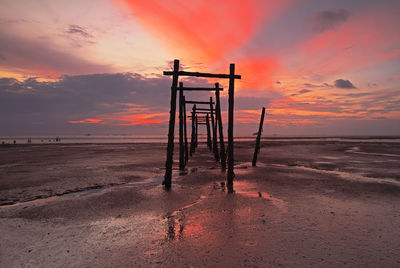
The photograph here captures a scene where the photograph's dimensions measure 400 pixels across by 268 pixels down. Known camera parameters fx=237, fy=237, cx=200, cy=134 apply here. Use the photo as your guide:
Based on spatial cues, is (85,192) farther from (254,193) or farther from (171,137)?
(254,193)

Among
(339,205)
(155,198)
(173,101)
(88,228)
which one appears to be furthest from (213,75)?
(88,228)

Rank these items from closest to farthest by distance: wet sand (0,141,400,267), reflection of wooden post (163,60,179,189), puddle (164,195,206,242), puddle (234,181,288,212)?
wet sand (0,141,400,267) < puddle (164,195,206,242) < puddle (234,181,288,212) < reflection of wooden post (163,60,179,189)

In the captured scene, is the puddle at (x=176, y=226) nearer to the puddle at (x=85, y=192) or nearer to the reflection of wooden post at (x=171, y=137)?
the reflection of wooden post at (x=171, y=137)

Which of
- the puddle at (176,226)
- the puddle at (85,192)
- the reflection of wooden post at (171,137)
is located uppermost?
the reflection of wooden post at (171,137)

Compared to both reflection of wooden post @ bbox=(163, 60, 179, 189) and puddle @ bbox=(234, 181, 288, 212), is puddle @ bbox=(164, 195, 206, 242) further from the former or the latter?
reflection of wooden post @ bbox=(163, 60, 179, 189)

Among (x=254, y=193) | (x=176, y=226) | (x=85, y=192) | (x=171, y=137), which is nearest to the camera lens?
(x=176, y=226)

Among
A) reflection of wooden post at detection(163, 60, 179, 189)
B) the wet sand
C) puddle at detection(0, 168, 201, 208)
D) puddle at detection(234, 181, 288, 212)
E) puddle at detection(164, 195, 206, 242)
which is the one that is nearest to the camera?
the wet sand

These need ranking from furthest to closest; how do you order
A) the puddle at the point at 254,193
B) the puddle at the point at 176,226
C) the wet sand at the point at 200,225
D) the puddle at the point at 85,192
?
the puddle at the point at 85,192
the puddle at the point at 254,193
the puddle at the point at 176,226
the wet sand at the point at 200,225

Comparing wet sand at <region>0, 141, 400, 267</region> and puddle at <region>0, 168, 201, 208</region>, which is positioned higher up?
wet sand at <region>0, 141, 400, 267</region>

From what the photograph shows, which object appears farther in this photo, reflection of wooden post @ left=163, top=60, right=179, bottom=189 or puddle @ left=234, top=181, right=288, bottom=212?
reflection of wooden post @ left=163, top=60, right=179, bottom=189

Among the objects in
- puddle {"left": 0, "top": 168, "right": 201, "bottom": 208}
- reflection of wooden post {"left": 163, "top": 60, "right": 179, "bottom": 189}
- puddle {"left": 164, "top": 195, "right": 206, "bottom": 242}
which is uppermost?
reflection of wooden post {"left": 163, "top": 60, "right": 179, "bottom": 189}

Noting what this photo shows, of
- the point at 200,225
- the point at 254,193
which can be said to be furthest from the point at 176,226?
the point at 254,193

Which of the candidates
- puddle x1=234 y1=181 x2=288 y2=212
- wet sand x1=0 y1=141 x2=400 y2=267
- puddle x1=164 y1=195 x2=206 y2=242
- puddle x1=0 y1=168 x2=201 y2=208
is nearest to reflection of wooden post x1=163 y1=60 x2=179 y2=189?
wet sand x1=0 y1=141 x2=400 y2=267

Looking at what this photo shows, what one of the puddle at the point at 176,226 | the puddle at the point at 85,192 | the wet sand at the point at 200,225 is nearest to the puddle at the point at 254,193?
the wet sand at the point at 200,225
